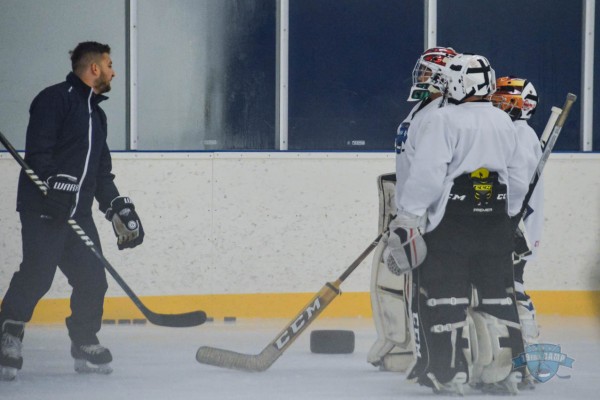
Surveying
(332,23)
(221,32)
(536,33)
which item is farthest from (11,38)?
(536,33)

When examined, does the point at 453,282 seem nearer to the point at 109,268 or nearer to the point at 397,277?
the point at 397,277

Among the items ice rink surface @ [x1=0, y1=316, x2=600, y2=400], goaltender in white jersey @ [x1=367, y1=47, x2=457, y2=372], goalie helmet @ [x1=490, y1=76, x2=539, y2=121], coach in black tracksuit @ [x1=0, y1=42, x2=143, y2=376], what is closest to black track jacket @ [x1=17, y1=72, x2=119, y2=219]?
coach in black tracksuit @ [x1=0, y1=42, x2=143, y2=376]

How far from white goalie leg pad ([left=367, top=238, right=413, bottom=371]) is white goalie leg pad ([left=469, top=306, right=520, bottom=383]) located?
53 cm

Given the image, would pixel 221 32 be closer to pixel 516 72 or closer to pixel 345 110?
pixel 345 110

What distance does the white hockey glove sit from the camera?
4.61 meters

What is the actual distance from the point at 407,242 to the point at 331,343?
140cm

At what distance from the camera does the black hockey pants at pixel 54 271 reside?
496 centimetres

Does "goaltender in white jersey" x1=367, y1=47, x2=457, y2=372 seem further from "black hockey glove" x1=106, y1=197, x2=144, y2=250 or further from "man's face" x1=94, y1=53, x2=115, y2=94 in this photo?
"man's face" x1=94, y1=53, x2=115, y2=94

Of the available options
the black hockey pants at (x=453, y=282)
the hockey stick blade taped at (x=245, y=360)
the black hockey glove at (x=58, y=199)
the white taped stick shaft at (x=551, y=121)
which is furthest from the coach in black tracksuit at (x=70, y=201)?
the white taped stick shaft at (x=551, y=121)

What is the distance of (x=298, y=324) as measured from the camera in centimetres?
530

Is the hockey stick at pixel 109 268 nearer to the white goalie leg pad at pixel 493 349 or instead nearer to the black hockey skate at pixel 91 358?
the black hockey skate at pixel 91 358

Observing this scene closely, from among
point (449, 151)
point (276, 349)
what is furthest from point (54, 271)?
point (449, 151)

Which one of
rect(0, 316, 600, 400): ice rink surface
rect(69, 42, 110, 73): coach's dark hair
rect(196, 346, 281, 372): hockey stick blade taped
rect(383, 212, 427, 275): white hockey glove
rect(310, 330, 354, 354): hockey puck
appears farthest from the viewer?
rect(310, 330, 354, 354): hockey puck

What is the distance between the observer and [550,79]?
753 cm
